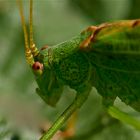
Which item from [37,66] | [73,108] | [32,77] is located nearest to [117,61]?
[73,108]

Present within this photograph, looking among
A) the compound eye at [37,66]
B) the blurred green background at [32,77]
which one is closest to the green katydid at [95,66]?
the compound eye at [37,66]

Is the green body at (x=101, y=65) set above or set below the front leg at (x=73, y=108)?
above

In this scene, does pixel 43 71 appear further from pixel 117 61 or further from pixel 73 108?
pixel 117 61

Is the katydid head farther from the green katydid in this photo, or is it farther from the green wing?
the green wing

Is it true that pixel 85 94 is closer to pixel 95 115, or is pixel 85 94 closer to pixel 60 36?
pixel 95 115

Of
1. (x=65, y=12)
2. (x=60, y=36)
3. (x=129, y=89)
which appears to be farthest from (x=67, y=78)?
(x=65, y=12)

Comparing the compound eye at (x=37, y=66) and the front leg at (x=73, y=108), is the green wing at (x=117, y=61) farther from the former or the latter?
the compound eye at (x=37, y=66)

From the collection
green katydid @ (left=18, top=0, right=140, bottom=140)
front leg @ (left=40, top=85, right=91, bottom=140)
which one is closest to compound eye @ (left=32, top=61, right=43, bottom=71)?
green katydid @ (left=18, top=0, right=140, bottom=140)

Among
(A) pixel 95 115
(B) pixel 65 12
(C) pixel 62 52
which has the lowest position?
(A) pixel 95 115
